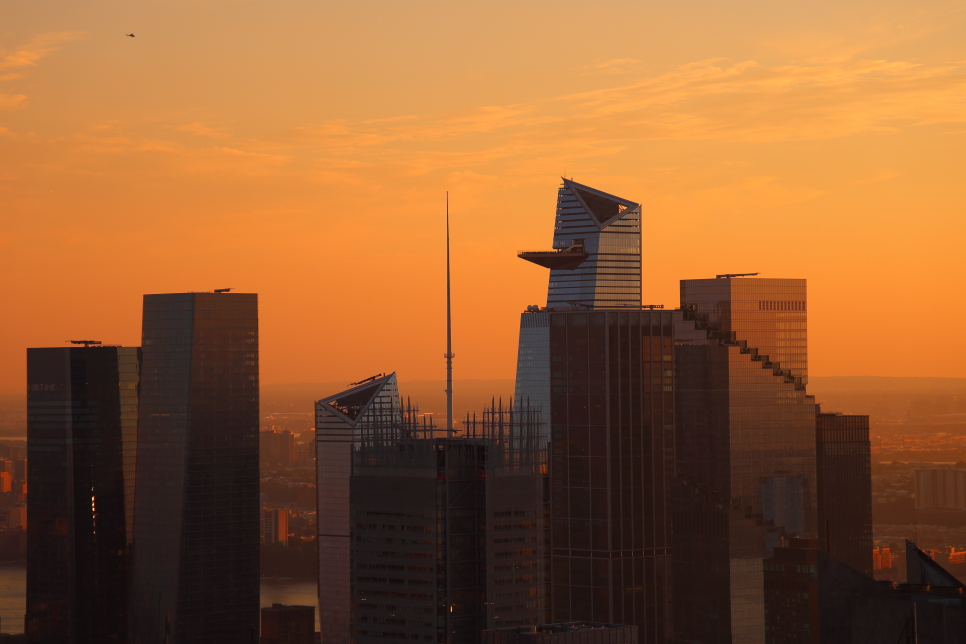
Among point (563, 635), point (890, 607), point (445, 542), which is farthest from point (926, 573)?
point (445, 542)

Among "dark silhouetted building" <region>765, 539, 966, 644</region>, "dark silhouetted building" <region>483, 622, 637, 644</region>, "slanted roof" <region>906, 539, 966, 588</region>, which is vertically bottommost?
"dark silhouetted building" <region>483, 622, 637, 644</region>

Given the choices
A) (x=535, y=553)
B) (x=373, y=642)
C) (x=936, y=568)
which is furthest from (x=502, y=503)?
(x=936, y=568)

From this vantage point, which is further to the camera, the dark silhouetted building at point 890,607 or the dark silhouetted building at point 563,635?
the dark silhouetted building at point 563,635

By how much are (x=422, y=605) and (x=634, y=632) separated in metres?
25.8

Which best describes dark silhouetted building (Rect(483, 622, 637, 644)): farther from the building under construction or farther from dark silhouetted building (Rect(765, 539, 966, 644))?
dark silhouetted building (Rect(765, 539, 966, 644))

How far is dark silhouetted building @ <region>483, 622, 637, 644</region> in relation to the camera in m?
158

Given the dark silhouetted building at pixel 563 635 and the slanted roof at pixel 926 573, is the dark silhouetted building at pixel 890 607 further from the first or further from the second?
the dark silhouetted building at pixel 563 635

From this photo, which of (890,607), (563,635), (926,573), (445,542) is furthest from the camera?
(445,542)

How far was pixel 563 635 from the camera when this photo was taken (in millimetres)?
160625

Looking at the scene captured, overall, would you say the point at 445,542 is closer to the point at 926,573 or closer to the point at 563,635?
the point at 563,635

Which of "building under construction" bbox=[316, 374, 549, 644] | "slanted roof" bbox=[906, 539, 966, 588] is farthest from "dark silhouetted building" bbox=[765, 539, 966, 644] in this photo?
"building under construction" bbox=[316, 374, 549, 644]

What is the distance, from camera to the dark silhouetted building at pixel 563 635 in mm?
157875

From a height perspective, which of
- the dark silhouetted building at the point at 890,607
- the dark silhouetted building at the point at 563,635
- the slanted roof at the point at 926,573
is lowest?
the dark silhouetted building at the point at 563,635

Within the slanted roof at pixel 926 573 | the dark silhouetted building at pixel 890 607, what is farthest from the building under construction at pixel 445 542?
the slanted roof at pixel 926 573
